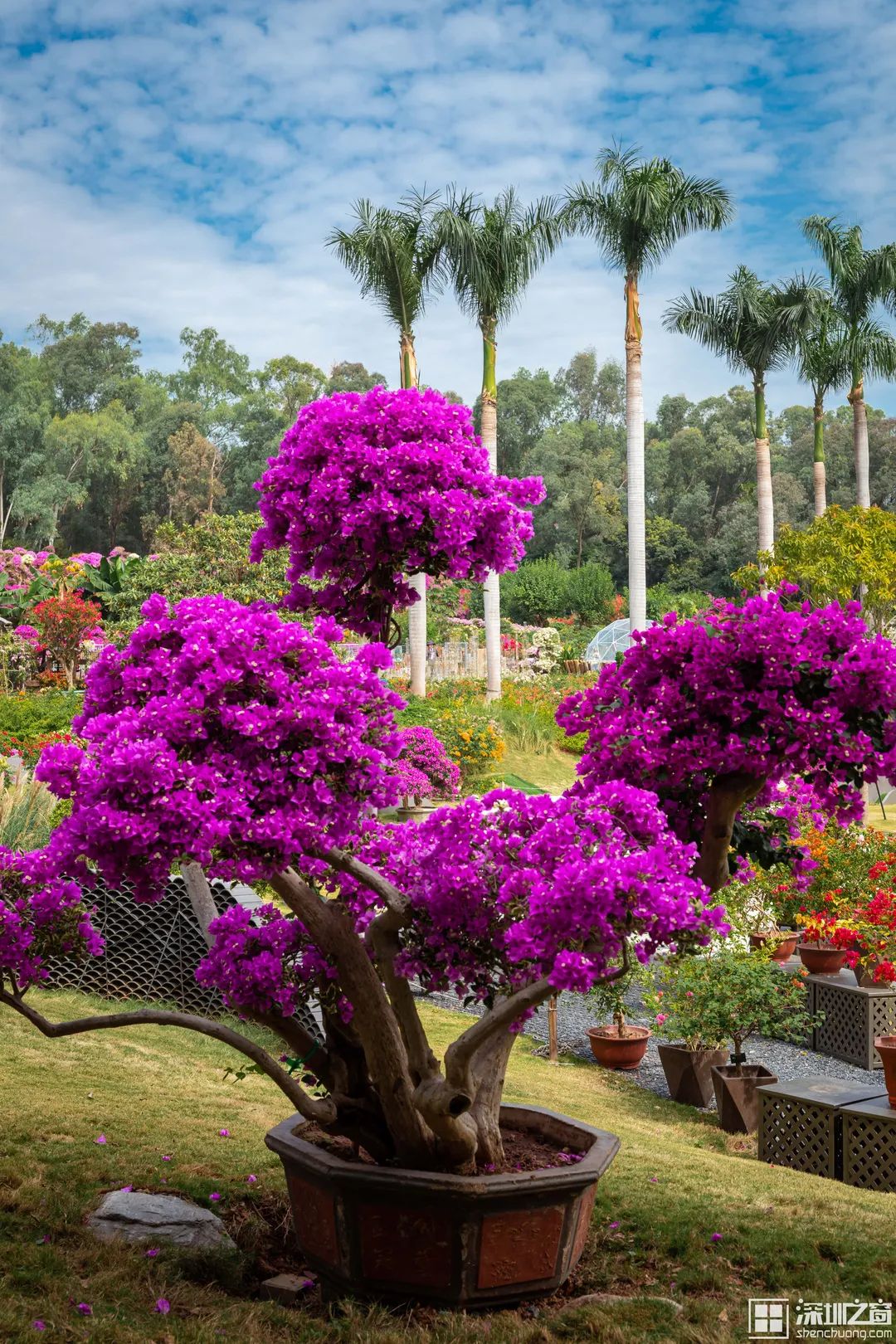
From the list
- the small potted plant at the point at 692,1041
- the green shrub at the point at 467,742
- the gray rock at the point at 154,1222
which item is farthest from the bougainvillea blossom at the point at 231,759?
the green shrub at the point at 467,742

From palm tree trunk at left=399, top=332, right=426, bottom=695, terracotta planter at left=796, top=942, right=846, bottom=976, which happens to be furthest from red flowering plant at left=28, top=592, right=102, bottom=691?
terracotta planter at left=796, top=942, right=846, bottom=976

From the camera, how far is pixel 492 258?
2005 centimetres

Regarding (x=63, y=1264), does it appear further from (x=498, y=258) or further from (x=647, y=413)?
(x=647, y=413)

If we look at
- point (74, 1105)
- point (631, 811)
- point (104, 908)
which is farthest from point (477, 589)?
point (631, 811)

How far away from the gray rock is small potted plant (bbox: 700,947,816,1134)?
3657mm

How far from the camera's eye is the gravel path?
8.01 metres

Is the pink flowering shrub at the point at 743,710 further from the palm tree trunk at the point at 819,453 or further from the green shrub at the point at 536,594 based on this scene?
the green shrub at the point at 536,594

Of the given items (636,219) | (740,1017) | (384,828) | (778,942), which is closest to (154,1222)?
(384,828)

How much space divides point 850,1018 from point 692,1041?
5.01 feet

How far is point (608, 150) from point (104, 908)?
53.9ft

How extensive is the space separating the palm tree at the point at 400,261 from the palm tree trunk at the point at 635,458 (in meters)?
3.34

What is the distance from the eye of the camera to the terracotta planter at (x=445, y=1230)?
344 centimetres

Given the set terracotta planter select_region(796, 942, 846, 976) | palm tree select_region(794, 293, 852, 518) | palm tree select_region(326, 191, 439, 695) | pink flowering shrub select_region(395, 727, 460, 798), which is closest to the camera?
terracotta planter select_region(796, 942, 846, 976)

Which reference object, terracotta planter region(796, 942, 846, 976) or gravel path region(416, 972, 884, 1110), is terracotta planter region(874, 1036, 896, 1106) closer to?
gravel path region(416, 972, 884, 1110)
